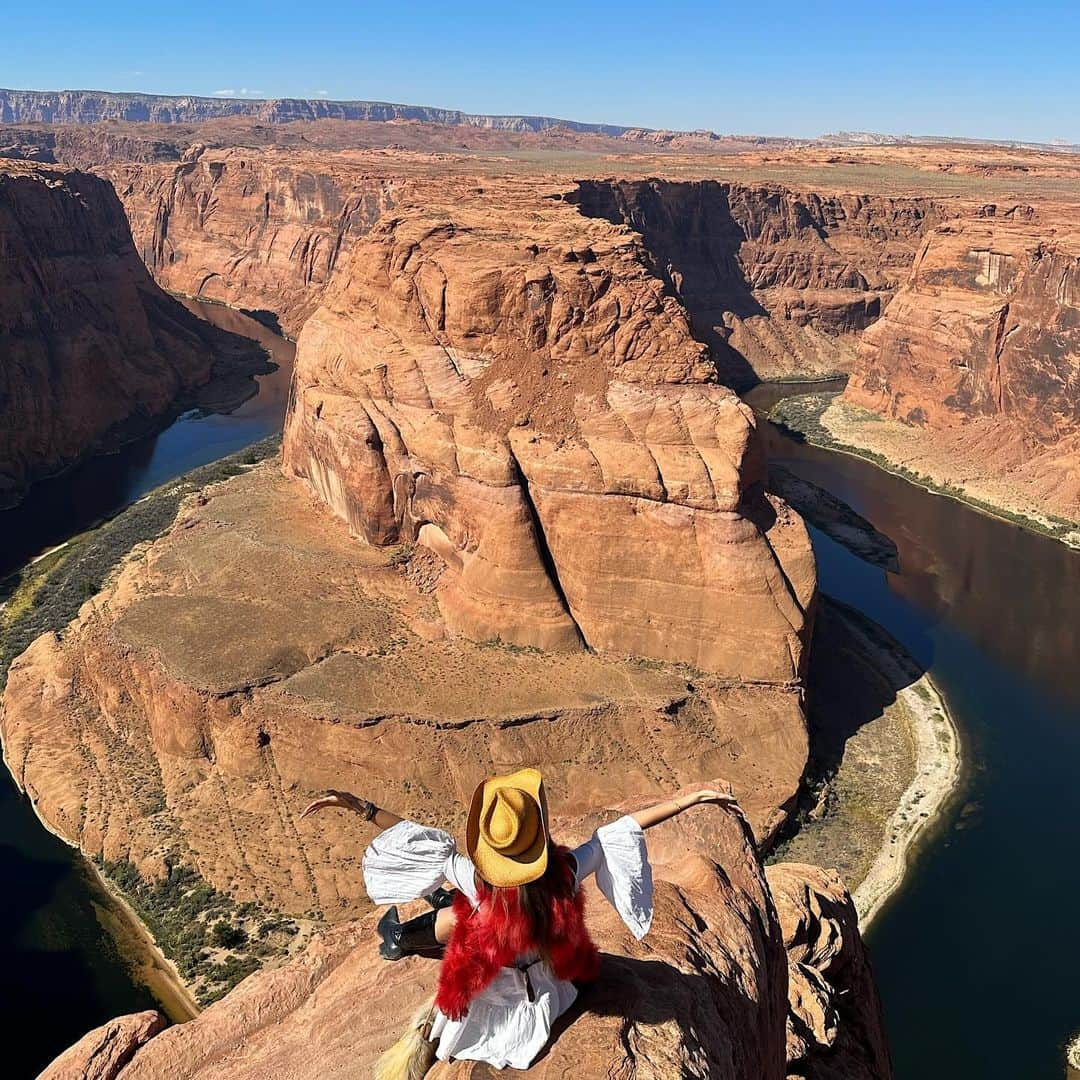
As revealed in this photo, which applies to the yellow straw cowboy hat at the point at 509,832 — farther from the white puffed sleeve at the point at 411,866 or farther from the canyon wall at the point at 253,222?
the canyon wall at the point at 253,222

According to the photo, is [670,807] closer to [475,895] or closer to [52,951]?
[475,895]

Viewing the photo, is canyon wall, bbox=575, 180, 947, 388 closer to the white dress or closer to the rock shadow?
the rock shadow

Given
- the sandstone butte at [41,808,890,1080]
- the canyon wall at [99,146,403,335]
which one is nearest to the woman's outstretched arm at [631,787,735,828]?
the sandstone butte at [41,808,890,1080]

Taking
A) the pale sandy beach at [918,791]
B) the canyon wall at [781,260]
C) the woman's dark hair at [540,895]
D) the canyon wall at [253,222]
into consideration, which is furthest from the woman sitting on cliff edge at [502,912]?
the canyon wall at [253,222]

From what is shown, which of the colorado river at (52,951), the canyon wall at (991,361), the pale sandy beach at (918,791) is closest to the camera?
the colorado river at (52,951)

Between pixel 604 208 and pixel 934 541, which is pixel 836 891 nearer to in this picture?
pixel 934 541
